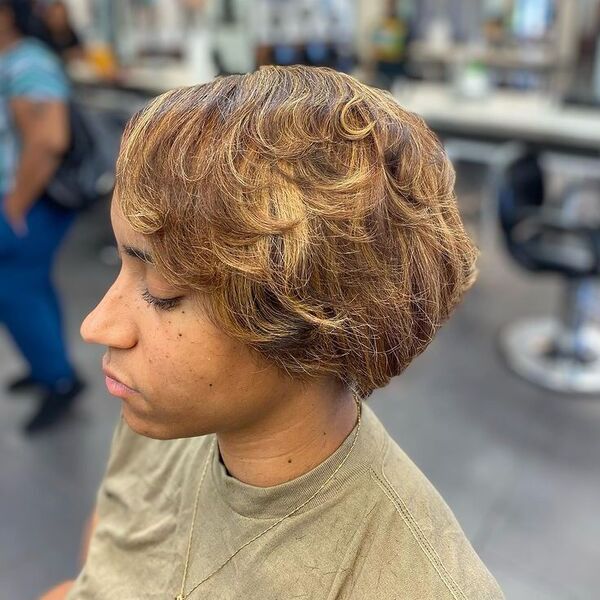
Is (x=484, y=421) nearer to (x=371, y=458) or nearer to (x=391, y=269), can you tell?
(x=371, y=458)

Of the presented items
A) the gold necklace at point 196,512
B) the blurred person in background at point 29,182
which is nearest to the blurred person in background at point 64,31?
the blurred person in background at point 29,182

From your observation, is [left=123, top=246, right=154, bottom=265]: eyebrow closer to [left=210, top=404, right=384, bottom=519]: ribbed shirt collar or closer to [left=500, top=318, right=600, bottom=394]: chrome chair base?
[left=210, top=404, right=384, bottom=519]: ribbed shirt collar

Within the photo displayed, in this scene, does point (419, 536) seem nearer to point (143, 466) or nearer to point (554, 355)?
point (143, 466)

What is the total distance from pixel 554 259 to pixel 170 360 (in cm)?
221

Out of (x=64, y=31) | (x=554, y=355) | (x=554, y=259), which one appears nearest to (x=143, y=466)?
(x=554, y=259)

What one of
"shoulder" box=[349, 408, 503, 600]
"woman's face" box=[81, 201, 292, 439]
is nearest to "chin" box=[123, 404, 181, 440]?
"woman's face" box=[81, 201, 292, 439]

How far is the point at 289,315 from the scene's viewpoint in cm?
60

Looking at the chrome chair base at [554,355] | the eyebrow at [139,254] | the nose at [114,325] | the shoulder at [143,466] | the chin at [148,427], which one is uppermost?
the eyebrow at [139,254]

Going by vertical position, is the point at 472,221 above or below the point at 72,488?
below

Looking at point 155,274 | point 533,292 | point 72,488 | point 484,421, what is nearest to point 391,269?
point 155,274

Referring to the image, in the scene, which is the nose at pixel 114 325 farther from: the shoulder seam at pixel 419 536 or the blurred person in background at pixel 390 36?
the blurred person in background at pixel 390 36

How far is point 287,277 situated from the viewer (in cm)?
58

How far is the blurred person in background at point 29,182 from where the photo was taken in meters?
1.91

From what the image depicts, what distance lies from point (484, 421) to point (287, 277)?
2.02 meters
